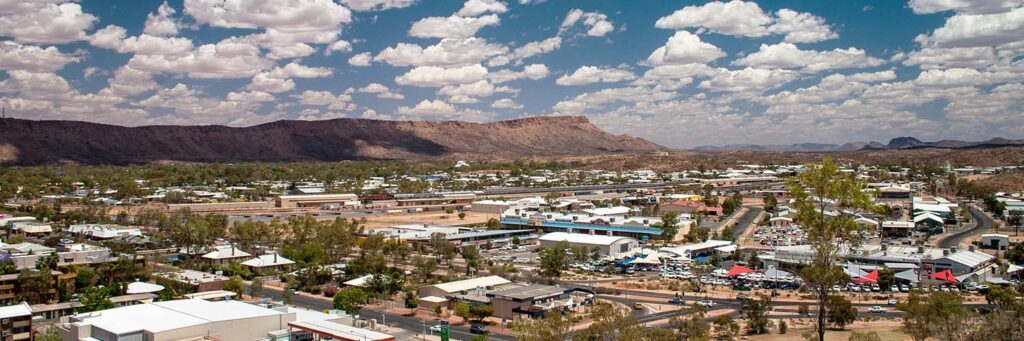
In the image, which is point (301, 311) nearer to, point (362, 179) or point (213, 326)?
point (213, 326)

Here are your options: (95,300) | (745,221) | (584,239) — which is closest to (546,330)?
(95,300)

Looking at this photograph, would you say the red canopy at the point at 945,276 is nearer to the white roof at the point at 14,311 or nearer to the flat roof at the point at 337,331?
the flat roof at the point at 337,331

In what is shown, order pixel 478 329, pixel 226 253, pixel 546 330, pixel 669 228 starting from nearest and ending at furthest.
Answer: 1. pixel 546 330
2. pixel 478 329
3. pixel 226 253
4. pixel 669 228

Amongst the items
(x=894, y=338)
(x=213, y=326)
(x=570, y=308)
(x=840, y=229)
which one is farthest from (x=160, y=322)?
(x=894, y=338)

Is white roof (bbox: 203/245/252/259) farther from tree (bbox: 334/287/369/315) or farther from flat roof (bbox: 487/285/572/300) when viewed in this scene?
flat roof (bbox: 487/285/572/300)

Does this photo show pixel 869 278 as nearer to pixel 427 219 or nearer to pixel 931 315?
pixel 931 315

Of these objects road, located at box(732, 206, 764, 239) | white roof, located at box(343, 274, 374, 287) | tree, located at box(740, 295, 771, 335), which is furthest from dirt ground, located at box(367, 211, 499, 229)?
tree, located at box(740, 295, 771, 335)
